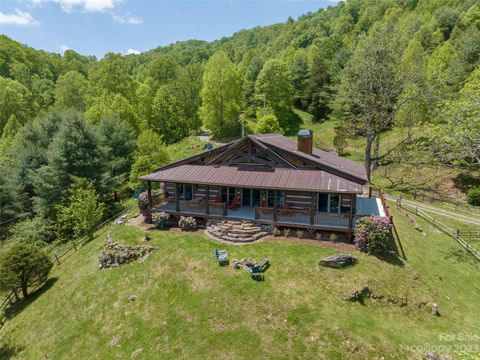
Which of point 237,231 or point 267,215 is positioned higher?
point 267,215

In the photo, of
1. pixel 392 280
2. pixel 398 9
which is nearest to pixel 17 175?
pixel 392 280

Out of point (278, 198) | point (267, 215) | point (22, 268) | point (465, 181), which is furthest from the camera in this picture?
point (465, 181)

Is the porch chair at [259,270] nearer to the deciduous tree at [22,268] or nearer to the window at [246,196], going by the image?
the window at [246,196]

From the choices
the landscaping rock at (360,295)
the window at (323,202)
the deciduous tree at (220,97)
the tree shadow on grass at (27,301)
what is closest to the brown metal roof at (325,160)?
the window at (323,202)

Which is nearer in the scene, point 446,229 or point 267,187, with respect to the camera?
point 267,187

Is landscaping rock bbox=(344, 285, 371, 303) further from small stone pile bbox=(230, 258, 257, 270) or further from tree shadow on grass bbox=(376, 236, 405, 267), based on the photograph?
small stone pile bbox=(230, 258, 257, 270)

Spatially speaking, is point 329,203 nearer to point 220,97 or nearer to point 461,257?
point 461,257

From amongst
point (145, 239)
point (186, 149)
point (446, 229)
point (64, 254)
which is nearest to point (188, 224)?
point (145, 239)
